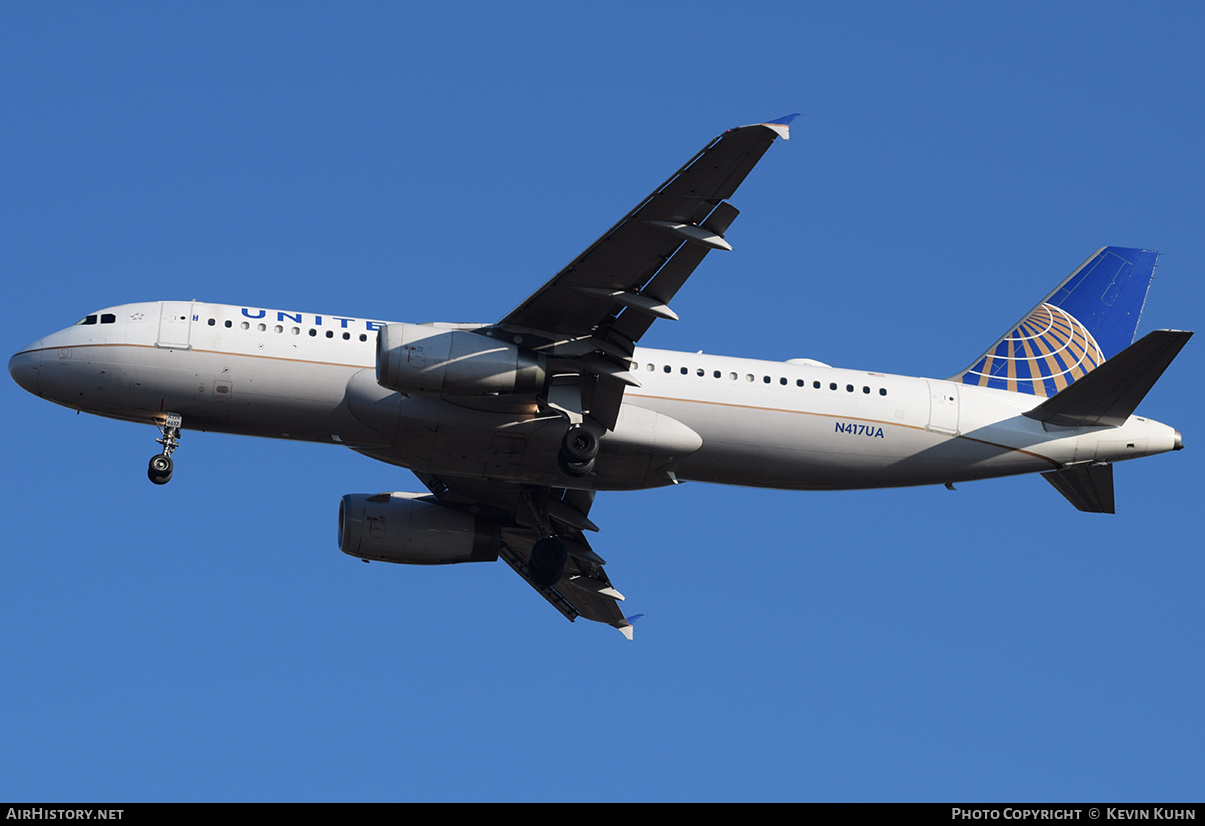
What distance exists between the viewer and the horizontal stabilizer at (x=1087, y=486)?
35250mm

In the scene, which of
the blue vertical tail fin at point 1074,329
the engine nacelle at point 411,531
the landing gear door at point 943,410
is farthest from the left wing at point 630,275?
the blue vertical tail fin at point 1074,329

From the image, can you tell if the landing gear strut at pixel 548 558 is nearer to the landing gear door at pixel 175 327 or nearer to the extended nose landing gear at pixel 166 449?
the extended nose landing gear at pixel 166 449

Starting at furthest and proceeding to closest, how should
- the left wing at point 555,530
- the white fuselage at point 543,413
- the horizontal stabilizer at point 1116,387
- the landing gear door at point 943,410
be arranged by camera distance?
the left wing at point 555,530, the landing gear door at point 943,410, the horizontal stabilizer at point 1116,387, the white fuselage at point 543,413

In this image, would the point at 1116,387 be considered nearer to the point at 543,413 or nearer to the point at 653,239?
the point at 653,239

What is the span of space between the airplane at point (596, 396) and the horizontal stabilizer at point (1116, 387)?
1.9 inches

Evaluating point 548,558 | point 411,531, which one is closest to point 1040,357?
point 548,558

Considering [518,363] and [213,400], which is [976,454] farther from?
[213,400]

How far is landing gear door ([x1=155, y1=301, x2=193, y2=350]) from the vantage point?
31.8 metres

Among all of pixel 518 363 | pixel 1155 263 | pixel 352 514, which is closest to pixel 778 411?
pixel 518 363

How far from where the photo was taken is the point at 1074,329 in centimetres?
3928

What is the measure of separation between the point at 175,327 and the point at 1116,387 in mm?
23525

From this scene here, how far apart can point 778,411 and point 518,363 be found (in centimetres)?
697

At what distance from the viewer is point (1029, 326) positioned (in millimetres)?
38781

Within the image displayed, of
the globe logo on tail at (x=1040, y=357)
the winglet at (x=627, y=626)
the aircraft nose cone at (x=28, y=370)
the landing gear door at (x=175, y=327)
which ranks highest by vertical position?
the globe logo on tail at (x=1040, y=357)
